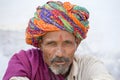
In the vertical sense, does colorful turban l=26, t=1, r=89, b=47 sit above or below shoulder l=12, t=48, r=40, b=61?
above

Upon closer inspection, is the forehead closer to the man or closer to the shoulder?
the man

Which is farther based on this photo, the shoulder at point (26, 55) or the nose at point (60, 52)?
the shoulder at point (26, 55)

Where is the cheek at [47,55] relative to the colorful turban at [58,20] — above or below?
below

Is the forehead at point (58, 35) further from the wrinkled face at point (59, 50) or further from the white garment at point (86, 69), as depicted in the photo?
the white garment at point (86, 69)

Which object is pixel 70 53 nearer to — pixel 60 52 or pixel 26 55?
pixel 60 52

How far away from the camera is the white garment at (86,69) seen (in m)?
2.01

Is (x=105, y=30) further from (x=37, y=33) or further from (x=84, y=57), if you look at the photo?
(x=37, y=33)

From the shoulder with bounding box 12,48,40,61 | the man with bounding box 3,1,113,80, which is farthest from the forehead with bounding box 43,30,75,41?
the shoulder with bounding box 12,48,40,61

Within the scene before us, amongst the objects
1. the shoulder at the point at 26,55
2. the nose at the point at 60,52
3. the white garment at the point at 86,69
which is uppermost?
the nose at the point at 60,52

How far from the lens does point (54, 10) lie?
81.2 inches

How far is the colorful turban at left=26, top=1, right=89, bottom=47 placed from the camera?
2.04 metres

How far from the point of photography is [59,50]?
6.60ft

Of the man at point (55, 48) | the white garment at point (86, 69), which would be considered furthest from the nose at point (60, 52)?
the white garment at point (86, 69)

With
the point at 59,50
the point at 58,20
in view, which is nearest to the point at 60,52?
the point at 59,50
